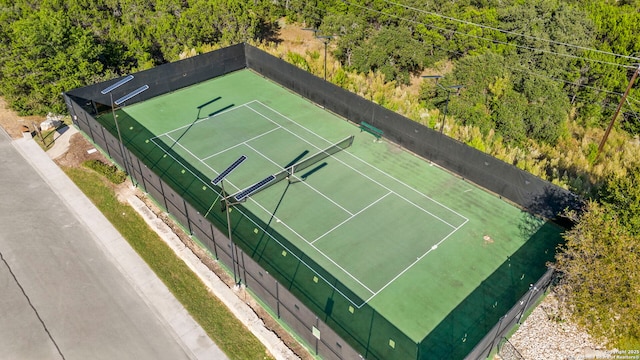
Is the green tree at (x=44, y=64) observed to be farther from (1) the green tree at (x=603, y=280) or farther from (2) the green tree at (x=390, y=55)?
(1) the green tree at (x=603, y=280)

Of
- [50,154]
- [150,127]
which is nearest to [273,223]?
[150,127]

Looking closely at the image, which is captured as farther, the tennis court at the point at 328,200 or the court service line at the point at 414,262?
the tennis court at the point at 328,200

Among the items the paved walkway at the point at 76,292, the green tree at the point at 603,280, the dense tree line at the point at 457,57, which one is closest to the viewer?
the green tree at the point at 603,280

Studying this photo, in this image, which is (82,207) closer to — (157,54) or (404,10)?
(157,54)

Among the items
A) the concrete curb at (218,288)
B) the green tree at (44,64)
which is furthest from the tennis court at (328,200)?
the green tree at (44,64)

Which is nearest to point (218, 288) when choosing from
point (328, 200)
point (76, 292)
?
point (76, 292)
